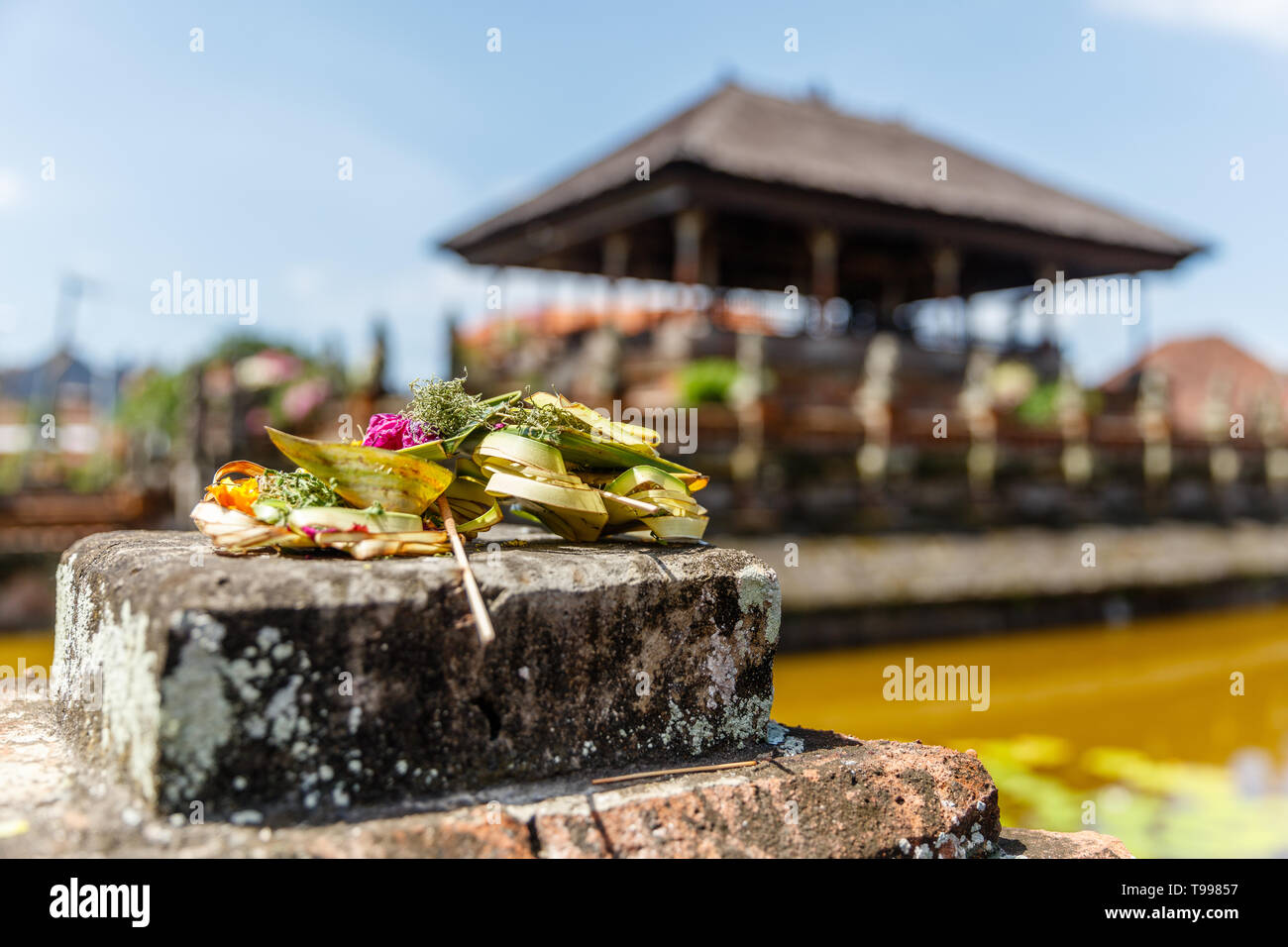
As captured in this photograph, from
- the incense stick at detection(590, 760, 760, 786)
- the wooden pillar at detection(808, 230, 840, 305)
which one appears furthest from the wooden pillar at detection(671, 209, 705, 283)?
the incense stick at detection(590, 760, 760, 786)

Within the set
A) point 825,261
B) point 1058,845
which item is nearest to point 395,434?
point 1058,845

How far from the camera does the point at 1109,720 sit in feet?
23.8

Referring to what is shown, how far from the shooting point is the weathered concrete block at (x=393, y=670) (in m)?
1.28

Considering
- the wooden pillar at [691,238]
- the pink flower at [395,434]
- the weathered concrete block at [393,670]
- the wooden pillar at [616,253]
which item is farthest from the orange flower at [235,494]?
the wooden pillar at [616,253]

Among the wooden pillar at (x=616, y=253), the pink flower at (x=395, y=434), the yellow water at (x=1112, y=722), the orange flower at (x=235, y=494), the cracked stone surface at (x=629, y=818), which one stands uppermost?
the wooden pillar at (x=616, y=253)

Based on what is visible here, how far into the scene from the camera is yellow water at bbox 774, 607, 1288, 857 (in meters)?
5.03

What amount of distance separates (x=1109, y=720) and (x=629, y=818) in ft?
23.1

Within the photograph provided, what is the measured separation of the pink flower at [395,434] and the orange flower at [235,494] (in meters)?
0.23

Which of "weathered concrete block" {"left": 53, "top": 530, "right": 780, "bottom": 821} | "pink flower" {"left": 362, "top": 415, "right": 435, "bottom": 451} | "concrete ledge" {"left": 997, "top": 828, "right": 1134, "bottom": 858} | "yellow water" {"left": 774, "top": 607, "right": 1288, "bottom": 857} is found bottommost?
"yellow water" {"left": 774, "top": 607, "right": 1288, "bottom": 857}

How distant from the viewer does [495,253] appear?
62.7ft

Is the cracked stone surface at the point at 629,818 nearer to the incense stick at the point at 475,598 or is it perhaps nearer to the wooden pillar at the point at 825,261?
the incense stick at the point at 475,598

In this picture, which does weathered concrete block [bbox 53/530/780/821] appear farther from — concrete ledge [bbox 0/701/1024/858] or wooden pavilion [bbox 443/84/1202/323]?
wooden pavilion [bbox 443/84/1202/323]

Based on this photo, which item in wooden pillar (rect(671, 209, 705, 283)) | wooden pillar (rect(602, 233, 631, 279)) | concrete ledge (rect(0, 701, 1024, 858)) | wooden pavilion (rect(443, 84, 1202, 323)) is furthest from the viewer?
wooden pillar (rect(602, 233, 631, 279))

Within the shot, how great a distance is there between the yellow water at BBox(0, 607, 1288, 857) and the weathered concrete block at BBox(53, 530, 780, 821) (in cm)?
378
